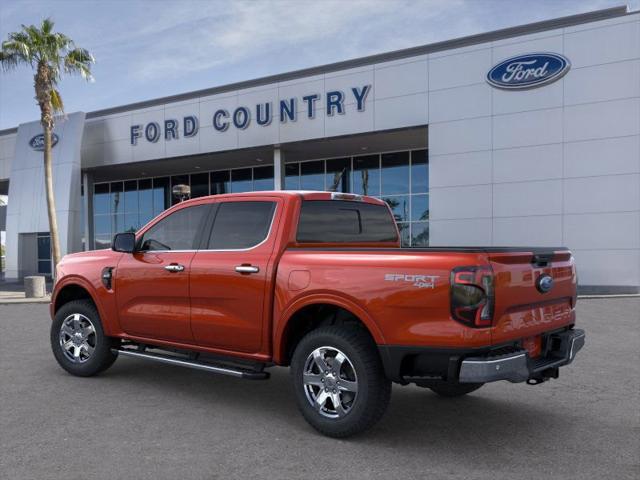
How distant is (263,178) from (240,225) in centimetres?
2120

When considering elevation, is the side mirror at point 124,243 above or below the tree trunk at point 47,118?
below

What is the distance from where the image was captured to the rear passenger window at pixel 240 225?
4.86m

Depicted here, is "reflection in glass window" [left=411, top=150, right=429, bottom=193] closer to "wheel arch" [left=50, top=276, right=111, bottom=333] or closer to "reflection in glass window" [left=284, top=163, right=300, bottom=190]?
"reflection in glass window" [left=284, top=163, right=300, bottom=190]

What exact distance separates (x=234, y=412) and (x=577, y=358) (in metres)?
4.64

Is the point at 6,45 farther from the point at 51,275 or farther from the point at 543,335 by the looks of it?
the point at 543,335

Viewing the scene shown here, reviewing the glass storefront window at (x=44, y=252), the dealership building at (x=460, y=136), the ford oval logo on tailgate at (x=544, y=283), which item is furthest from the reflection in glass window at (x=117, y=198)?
the ford oval logo on tailgate at (x=544, y=283)

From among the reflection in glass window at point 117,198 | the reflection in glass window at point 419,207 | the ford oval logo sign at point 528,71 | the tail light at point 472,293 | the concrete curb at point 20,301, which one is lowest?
the concrete curb at point 20,301

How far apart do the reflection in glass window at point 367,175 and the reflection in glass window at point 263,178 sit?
4172 mm

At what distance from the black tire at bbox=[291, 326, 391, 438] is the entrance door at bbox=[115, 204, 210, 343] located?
140 centimetres

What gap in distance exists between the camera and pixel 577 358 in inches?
283

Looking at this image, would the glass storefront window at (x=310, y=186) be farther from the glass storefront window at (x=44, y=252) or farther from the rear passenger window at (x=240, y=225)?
the rear passenger window at (x=240, y=225)

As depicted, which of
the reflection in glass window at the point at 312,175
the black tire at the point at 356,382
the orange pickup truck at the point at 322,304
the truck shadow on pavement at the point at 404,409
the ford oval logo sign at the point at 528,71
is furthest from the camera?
the reflection in glass window at the point at 312,175

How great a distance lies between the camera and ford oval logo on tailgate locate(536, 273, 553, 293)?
3.99 meters

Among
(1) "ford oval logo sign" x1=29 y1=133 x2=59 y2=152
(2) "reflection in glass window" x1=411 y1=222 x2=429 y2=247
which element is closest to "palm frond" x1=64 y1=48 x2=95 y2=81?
(1) "ford oval logo sign" x1=29 y1=133 x2=59 y2=152
